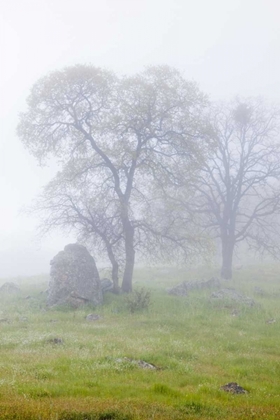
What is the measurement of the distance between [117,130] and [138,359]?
62.6ft

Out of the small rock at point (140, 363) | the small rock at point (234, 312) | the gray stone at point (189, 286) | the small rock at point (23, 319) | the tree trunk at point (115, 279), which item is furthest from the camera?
the gray stone at point (189, 286)

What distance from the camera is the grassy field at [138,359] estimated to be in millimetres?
7277

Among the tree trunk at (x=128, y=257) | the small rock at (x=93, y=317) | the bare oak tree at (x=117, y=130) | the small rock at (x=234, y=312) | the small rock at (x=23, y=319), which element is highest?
the bare oak tree at (x=117, y=130)

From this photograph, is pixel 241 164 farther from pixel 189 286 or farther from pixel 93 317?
pixel 93 317

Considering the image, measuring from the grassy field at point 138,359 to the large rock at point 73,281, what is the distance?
3.33 feet

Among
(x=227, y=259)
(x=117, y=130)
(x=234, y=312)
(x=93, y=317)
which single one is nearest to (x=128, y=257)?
(x=93, y=317)

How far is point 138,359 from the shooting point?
11.6 metres

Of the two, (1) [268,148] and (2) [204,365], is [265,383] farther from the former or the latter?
(1) [268,148]

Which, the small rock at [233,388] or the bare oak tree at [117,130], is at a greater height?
the bare oak tree at [117,130]

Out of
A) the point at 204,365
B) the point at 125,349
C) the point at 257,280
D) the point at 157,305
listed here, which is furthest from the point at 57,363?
the point at 257,280

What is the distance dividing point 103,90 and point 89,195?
7.89 meters

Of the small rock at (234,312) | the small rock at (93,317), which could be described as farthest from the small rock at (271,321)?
the small rock at (93,317)

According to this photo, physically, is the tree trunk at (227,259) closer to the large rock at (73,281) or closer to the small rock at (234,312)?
the small rock at (234,312)

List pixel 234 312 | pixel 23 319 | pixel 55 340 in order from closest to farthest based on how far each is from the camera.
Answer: pixel 55 340
pixel 23 319
pixel 234 312
